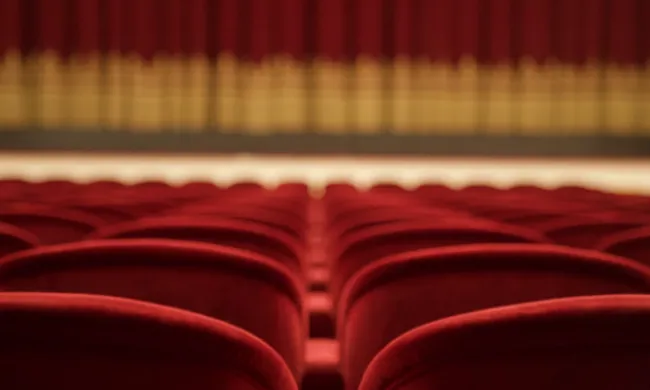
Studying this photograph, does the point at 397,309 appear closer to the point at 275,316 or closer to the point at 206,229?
the point at 275,316

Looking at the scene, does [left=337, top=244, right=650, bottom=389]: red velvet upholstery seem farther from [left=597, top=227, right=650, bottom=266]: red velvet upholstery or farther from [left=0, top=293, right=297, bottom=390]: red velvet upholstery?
[left=597, top=227, right=650, bottom=266]: red velvet upholstery

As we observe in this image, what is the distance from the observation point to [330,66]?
35.2 ft

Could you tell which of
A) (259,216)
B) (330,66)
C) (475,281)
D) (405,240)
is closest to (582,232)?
(405,240)

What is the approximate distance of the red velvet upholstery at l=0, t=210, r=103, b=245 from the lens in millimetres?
2553

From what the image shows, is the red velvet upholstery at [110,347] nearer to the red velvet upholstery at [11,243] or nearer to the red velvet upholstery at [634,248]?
the red velvet upholstery at [11,243]

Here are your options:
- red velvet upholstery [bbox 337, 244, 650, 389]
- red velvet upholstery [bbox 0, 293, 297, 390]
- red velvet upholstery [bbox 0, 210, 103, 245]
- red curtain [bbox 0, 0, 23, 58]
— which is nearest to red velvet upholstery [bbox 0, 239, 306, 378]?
red velvet upholstery [bbox 337, 244, 650, 389]

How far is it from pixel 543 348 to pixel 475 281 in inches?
19.5

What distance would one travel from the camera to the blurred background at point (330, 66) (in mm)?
10531

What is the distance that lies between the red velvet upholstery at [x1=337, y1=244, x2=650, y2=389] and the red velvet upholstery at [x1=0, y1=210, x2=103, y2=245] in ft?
4.34

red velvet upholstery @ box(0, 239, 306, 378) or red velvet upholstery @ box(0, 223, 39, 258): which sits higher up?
red velvet upholstery @ box(0, 223, 39, 258)

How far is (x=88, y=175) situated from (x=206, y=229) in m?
6.99

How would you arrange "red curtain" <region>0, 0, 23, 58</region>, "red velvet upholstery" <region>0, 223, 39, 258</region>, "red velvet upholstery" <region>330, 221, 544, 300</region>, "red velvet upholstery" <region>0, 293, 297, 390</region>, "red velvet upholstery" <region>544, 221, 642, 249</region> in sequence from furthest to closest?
"red curtain" <region>0, 0, 23, 58</region> < "red velvet upholstery" <region>544, 221, 642, 249</region> < "red velvet upholstery" <region>330, 221, 544, 300</region> < "red velvet upholstery" <region>0, 223, 39, 258</region> < "red velvet upholstery" <region>0, 293, 297, 390</region>

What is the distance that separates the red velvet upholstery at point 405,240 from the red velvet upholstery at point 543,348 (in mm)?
1071

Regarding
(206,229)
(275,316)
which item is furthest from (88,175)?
(275,316)
